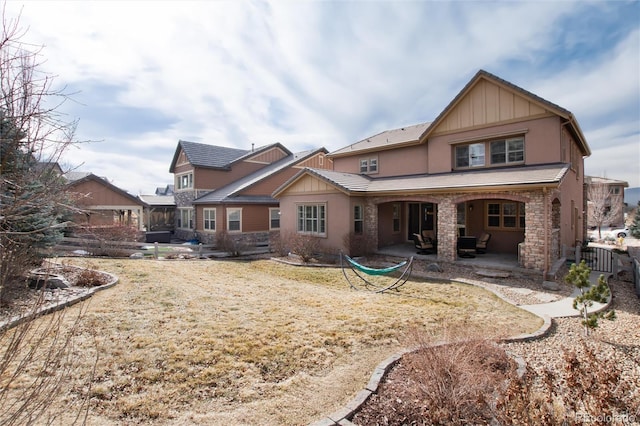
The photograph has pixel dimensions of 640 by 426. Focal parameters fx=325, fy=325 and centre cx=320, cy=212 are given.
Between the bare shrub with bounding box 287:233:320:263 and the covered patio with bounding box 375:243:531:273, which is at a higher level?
the bare shrub with bounding box 287:233:320:263

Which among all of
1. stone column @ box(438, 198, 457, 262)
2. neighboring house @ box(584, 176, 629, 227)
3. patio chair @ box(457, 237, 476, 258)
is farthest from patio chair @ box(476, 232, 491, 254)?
neighboring house @ box(584, 176, 629, 227)

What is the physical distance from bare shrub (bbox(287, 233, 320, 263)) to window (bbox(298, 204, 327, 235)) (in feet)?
2.26

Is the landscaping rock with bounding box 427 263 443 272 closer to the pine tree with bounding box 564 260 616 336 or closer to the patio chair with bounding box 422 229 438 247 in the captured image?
the patio chair with bounding box 422 229 438 247

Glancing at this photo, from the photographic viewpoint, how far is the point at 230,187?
80.3ft

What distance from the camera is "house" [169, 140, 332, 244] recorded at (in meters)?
21.5

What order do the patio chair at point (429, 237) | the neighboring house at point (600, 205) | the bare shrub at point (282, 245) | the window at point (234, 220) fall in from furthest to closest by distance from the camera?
the neighboring house at point (600, 205) < the window at point (234, 220) < the bare shrub at point (282, 245) < the patio chair at point (429, 237)

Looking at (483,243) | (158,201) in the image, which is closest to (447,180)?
(483,243)

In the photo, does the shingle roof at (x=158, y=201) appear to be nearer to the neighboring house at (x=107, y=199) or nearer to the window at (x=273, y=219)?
the neighboring house at (x=107, y=199)

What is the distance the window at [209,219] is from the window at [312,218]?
7.38 m

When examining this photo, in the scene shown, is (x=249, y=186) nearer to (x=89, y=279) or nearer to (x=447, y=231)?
(x=89, y=279)

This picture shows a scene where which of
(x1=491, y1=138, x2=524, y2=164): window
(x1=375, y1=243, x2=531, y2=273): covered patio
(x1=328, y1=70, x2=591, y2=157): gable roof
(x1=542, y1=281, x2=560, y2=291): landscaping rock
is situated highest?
(x1=328, y1=70, x2=591, y2=157): gable roof

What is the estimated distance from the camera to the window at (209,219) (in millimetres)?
21897

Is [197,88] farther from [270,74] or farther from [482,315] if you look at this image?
[482,315]

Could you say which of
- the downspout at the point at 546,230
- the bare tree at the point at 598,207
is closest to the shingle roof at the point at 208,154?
the downspout at the point at 546,230
